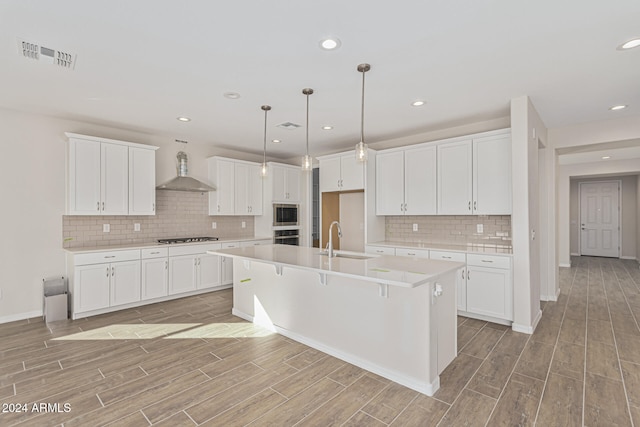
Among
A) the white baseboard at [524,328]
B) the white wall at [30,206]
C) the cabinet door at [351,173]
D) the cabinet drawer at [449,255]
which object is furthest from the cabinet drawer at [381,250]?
the white wall at [30,206]

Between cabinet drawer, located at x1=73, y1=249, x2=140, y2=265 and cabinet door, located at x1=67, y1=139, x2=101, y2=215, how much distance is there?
0.60 metres

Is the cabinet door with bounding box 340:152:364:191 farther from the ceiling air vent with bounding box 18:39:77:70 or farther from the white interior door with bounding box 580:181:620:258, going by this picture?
the white interior door with bounding box 580:181:620:258

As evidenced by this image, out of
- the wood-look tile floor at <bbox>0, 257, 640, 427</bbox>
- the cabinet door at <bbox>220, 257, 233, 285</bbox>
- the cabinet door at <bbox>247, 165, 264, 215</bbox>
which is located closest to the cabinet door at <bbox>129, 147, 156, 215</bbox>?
the cabinet door at <bbox>220, 257, 233, 285</bbox>

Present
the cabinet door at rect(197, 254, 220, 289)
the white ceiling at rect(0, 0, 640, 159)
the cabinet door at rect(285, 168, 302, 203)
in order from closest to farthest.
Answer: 1. the white ceiling at rect(0, 0, 640, 159)
2. the cabinet door at rect(197, 254, 220, 289)
3. the cabinet door at rect(285, 168, 302, 203)

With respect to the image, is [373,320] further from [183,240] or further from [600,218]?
[600,218]

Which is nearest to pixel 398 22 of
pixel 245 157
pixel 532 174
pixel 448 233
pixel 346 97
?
pixel 346 97

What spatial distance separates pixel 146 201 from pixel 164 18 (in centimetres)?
332

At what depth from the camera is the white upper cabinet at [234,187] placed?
5695 mm

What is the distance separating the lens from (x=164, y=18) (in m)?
2.07

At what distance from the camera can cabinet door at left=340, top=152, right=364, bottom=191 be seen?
5168 millimetres

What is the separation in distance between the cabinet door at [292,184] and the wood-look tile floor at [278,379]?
323cm

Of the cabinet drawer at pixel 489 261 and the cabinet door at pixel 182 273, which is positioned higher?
the cabinet drawer at pixel 489 261

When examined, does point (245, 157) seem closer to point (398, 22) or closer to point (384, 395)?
point (398, 22)

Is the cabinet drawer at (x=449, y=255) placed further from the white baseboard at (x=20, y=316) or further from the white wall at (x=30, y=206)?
the white baseboard at (x=20, y=316)
